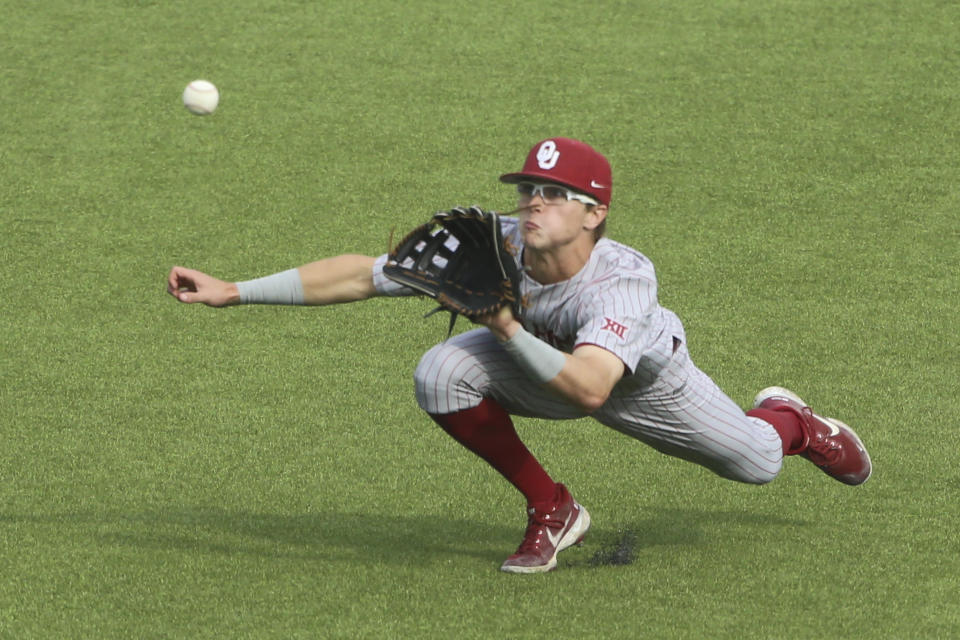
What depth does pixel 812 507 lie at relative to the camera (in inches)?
202

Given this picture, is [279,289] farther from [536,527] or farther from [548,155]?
[536,527]

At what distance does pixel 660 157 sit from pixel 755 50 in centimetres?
169

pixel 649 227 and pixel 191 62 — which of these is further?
pixel 191 62

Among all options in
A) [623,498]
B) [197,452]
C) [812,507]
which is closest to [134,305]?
[197,452]

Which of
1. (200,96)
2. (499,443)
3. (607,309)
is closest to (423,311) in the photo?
(200,96)

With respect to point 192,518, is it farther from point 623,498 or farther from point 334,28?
point 334,28

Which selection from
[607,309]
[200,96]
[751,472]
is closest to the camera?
[607,309]

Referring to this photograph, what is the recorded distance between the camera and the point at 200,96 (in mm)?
7113

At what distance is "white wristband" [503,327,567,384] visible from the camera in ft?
12.5

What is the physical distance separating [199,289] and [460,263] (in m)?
0.97

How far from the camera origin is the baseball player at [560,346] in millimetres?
4230

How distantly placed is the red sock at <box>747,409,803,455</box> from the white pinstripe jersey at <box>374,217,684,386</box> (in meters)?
0.70

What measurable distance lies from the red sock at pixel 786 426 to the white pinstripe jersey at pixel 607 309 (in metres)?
0.70

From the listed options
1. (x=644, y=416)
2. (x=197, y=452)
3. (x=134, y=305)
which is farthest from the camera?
(x=134, y=305)
